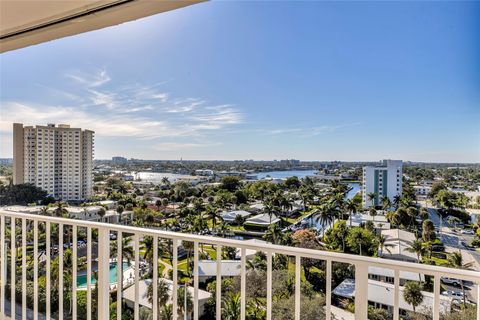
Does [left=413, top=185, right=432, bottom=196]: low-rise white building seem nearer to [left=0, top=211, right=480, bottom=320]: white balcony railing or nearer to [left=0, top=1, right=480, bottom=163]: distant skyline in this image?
[left=0, top=1, right=480, bottom=163]: distant skyline

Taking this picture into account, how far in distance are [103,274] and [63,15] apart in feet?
5.66

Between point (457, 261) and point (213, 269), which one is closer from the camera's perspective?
point (457, 261)

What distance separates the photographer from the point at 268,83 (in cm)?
216

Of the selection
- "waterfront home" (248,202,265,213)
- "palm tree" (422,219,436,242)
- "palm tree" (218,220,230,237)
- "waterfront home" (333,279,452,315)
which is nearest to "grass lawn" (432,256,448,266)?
"palm tree" (422,219,436,242)

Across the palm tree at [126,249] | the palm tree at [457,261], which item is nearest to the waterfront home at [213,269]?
the palm tree at [126,249]

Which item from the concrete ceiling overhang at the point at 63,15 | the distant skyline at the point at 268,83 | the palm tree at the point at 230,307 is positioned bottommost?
the palm tree at the point at 230,307

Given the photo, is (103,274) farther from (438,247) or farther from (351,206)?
(438,247)

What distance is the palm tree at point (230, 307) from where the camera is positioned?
1671 mm

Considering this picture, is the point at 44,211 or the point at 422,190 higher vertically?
the point at 422,190

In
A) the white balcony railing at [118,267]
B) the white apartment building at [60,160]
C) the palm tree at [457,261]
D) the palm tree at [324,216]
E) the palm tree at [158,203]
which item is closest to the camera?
the white balcony railing at [118,267]

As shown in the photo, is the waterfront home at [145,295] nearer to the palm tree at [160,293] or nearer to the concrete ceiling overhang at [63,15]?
the palm tree at [160,293]

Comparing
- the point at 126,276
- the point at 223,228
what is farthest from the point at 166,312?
the point at 223,228

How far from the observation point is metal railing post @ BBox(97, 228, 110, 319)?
5.75 ft

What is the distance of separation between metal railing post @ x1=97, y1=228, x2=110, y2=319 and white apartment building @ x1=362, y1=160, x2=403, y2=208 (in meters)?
1.65
